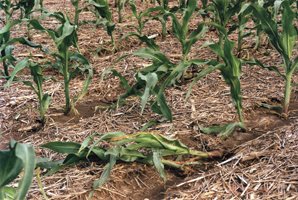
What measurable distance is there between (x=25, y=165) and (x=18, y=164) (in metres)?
0.07

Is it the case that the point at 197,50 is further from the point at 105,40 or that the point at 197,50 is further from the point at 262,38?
the point at 105,40

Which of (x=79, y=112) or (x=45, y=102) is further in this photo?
(x=79, y=112)

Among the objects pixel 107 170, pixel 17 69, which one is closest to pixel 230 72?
pixel 107 170

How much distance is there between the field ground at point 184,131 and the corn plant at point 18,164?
606 mm

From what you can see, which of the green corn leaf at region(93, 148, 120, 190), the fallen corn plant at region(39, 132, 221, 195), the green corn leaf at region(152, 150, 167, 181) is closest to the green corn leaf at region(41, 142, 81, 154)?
the fallen corn plant at region(39, 132, 221, 195)

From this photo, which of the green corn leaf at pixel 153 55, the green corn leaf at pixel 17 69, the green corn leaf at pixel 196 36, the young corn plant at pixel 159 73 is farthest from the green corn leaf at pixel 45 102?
the green corn leaf at pixel 196 36

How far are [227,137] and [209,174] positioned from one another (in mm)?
342

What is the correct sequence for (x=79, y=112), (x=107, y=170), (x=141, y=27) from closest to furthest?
(x=107, y=170), (x=79, y=112), (x=141, y=27)

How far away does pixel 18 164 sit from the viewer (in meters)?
1.28

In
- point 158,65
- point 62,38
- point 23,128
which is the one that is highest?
point 62,38

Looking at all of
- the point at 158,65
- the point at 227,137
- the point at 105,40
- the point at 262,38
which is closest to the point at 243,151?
the point at 227,137

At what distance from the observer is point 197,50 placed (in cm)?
349

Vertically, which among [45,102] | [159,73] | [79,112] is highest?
[159,73]

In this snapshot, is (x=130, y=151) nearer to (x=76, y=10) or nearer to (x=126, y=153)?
(x=126, y=153)
